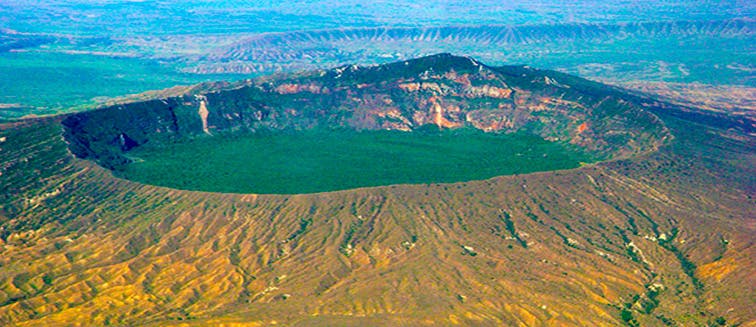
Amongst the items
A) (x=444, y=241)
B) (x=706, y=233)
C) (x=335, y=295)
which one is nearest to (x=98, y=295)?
(x=335, y=295)

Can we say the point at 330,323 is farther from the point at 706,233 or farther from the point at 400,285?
the point at 706,233

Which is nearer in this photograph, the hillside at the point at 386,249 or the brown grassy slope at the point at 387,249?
the hillside at the point at 386,249

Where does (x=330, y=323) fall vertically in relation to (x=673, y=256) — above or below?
above

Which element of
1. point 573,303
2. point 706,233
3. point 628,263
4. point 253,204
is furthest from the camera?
point 253,204
